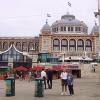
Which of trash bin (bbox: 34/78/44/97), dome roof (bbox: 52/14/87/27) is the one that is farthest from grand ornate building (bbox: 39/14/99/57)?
trash bin (bbox: 34/78/44/97)

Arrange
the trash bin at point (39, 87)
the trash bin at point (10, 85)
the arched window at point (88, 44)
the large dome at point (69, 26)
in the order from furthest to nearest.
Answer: the large dome at point (69, 26) < the arched window at point (88, 44) < the trash bin at point (10, 85) < the trash bin at point (39, 87)

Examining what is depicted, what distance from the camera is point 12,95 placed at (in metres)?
22.0

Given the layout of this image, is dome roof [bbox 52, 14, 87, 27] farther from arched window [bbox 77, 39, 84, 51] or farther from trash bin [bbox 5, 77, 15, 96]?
trash bin [bbox 5, 77, 15, 96]

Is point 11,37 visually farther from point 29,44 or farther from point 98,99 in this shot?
point 98,99

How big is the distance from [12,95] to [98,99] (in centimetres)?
500

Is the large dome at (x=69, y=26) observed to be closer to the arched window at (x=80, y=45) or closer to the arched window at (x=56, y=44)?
the arched window at (x=80, y=45)

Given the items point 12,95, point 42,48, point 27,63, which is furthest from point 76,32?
point 12,95

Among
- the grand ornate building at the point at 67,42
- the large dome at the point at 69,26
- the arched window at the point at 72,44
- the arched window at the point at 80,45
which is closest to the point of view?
the grand ornate building at the point at 67,42

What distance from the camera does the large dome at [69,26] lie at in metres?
143

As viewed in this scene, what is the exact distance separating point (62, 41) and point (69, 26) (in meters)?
9.93

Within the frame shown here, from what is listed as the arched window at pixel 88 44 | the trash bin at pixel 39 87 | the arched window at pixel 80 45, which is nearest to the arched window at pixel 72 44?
the arched window at pixel 80 45

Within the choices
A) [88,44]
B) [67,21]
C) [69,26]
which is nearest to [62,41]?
[88,44]

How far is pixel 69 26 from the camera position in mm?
143500

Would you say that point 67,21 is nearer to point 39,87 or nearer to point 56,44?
point 56,44
